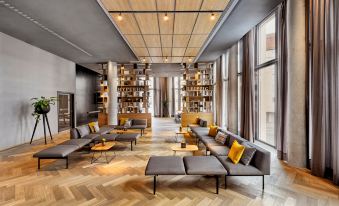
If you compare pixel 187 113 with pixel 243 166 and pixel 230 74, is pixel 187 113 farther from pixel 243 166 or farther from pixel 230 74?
pixel 243 166

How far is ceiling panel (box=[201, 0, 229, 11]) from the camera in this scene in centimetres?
447

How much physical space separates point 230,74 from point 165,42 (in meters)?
3.02

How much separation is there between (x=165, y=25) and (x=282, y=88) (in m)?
3.57

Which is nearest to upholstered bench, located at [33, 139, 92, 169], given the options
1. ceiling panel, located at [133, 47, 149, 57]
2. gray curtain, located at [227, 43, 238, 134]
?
ceiling panel, located at [133, 47, 149, 57]

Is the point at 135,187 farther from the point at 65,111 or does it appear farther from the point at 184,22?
the point at 65,111

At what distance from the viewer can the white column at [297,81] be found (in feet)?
13.3

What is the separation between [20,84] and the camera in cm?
673

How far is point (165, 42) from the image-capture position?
24.7ft

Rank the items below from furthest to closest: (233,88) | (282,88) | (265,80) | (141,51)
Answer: (141,51)
(233,88)
(265,80)
(282,88)

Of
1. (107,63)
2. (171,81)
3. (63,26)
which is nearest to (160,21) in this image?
(63,26)

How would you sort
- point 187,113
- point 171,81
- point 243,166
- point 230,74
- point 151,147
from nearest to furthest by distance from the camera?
point 243,166
point 151,147
point 230,74
point 187,113
point 171,81

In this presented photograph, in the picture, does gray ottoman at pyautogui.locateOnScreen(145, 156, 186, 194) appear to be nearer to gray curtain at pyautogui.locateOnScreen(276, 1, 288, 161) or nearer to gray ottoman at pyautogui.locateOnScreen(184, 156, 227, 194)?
gray ottoman at pyautogui.locateOnScreen(184, 156, 227, 194)

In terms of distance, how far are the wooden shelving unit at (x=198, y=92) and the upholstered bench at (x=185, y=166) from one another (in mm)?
7276

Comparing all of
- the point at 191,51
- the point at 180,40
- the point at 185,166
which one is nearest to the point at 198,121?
the point at 191,51
